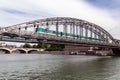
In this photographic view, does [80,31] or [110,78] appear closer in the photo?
[110,78]

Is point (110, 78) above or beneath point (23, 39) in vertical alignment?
beneath

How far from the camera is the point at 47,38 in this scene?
194 ft

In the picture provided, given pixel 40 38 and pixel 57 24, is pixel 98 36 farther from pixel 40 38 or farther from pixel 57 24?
pixel 40 38

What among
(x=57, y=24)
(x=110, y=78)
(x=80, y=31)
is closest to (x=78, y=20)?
(x=80, y=31)

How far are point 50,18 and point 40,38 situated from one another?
694 inches

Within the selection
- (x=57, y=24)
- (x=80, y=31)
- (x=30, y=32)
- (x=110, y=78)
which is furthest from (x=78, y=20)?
(x=110, y=78)

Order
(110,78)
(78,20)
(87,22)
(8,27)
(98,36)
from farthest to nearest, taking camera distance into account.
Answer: (98,36)
(87,22)
(78,20)
(8,27)
(110,78)

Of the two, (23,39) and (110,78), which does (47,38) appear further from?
(110,78)

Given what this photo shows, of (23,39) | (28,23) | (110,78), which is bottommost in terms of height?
(110,78)

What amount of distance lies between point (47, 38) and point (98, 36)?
55096mm

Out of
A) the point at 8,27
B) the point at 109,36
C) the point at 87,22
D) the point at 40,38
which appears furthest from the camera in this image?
the point at 109,36

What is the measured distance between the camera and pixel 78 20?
92688mm

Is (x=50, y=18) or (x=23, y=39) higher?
(x=50, y=18)

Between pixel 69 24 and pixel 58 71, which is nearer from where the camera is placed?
pixel 58 71
